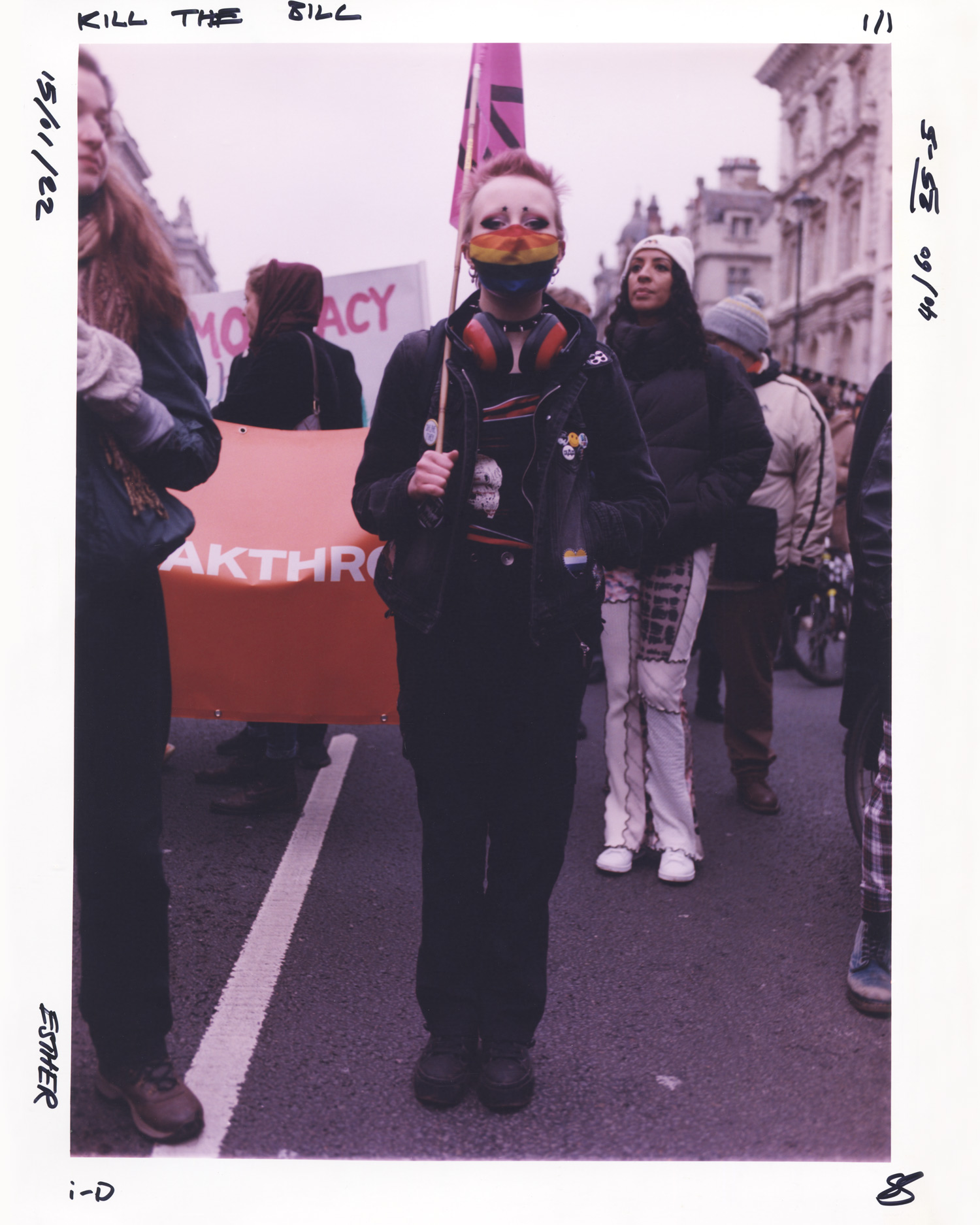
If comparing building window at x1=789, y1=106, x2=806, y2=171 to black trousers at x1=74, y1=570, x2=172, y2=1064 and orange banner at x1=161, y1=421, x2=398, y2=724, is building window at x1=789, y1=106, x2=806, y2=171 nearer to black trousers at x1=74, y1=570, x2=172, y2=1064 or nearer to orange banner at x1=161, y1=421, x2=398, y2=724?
orange banner at x1=161, y1=421, x2=398, y2=724

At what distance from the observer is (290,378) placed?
434 centimetres

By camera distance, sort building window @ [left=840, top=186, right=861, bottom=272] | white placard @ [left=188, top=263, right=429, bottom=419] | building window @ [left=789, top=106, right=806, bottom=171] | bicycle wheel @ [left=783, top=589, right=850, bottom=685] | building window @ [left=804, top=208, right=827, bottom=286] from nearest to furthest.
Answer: building window @ [left=789, top=106, right=806, bottom=171], building window @ [left=840, top=186, right=861, bottom=272], building window @ [left=804, top=208, right=827, bottom=286], white placard @ [left=188, top=263, right=429, bottom=419], bicycle wheel @ [left=783, top=589, right=850, bottom=685]

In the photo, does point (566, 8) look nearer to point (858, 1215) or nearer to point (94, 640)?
point (94, 640)

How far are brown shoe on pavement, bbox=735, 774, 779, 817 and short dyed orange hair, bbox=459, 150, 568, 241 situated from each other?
290 cm

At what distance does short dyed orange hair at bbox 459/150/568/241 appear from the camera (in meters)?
2.54

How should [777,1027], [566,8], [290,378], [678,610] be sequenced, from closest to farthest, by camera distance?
[566,8] → [777,1027] → [678,610] → [290,378]

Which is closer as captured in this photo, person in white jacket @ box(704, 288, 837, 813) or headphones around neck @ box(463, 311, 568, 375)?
headphones around neck @ box(463, 311, 568, 375)

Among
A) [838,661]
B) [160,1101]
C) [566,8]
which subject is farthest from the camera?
[838,661]

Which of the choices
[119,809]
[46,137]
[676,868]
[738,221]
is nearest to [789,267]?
[738,221]

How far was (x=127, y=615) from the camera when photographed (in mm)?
2479

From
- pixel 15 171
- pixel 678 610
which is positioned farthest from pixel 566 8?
pixel 678 610

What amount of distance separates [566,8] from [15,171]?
1.24m
